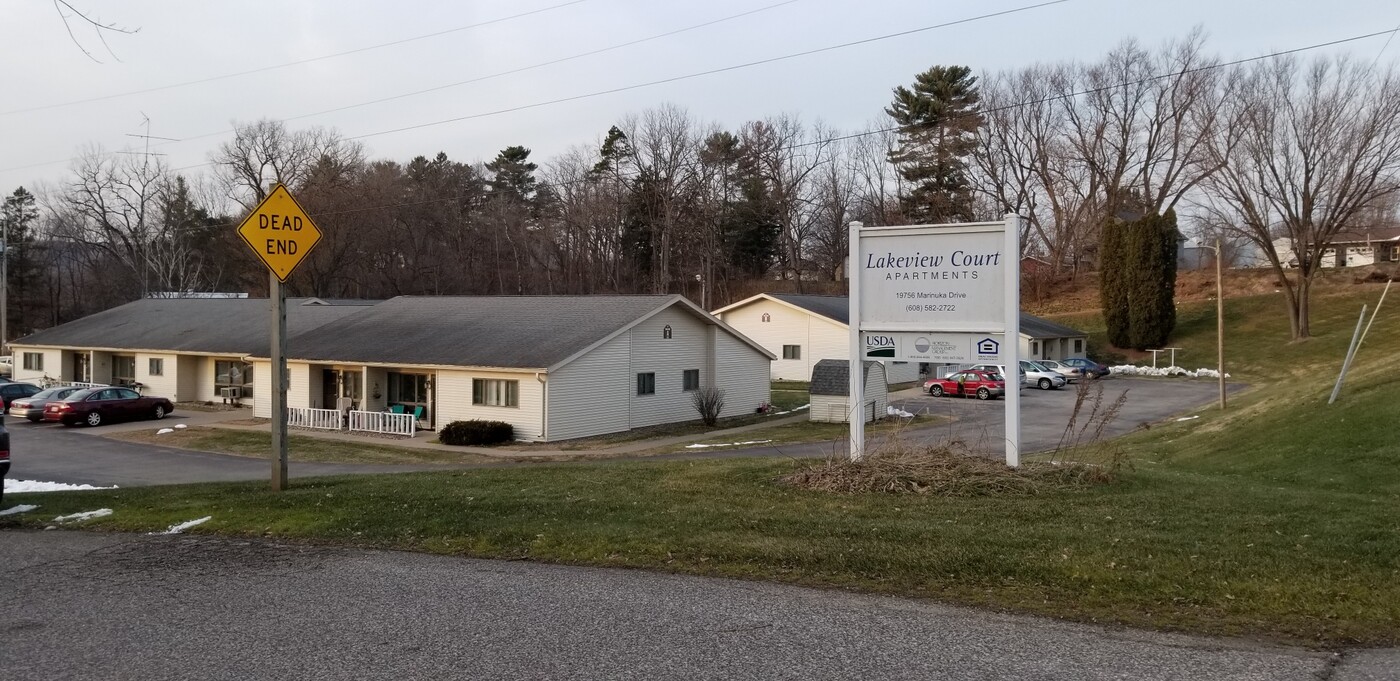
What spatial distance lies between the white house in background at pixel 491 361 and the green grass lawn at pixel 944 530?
1541 centimetres

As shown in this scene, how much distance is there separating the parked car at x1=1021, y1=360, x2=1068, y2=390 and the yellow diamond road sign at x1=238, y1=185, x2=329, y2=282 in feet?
138

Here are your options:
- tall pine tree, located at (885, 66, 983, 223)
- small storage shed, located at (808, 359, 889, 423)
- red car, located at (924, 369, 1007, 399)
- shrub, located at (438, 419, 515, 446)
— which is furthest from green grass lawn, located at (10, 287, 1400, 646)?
tall pine tree, located at (885, 66, 983, 223)

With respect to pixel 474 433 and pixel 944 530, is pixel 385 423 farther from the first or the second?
pixel 944 530

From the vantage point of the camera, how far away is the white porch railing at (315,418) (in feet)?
110

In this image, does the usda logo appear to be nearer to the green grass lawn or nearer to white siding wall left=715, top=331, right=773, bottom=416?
the green grass lawn

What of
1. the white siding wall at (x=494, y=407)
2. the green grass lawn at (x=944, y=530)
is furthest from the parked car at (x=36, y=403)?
the green grass lawn at (x=944, y=530)

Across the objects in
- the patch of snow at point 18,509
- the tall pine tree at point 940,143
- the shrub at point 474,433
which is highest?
the tall pine tree at point 940,143

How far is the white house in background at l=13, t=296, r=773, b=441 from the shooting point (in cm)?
3023

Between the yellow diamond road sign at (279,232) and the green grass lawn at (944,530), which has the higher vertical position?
the yellow diamond road sign at (279,232)

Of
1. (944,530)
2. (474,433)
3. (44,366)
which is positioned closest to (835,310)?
(474,433)

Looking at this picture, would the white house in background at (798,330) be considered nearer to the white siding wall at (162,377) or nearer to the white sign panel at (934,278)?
the white siding wall at (162,377)

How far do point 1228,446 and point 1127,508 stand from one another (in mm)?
12526

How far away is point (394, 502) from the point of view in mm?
11164

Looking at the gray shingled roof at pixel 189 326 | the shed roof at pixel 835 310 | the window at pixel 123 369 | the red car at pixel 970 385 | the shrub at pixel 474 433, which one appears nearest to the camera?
the shrub at pixel 474 433
